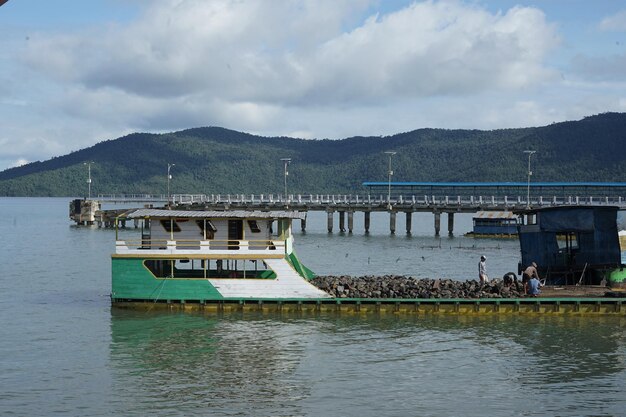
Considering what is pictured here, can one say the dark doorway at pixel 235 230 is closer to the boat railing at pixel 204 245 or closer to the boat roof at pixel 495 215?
the boat railing at pixel 204 245

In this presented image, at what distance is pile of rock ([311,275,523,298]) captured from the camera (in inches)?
1537

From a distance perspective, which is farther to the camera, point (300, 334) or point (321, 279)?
point (321, 279)

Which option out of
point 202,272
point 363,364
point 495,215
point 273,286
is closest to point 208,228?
point 202,272

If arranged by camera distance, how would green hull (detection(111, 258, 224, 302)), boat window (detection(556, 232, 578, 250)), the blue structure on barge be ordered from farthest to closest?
boat window (detection(556, 232, 578, 250))
the blue structure on barge
green hull (detection(111, 258, 224, 302))

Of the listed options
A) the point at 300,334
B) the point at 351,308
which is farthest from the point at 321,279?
the point at 300,334

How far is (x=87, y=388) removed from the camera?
87.2 feet

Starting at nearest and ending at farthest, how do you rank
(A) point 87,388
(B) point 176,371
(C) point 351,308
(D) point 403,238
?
(A) point 87,388
(B) point 176,371
(C) point 351,308
(D) point 403,238

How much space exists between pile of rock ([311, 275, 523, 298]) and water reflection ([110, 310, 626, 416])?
5.05ft

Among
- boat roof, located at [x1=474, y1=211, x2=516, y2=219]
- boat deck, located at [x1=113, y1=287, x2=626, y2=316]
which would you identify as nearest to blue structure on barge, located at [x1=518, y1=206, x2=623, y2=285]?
boat deck, located at [x1=113, y1=287, x2=626, y2=316]

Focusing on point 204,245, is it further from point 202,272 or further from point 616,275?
point 616,275

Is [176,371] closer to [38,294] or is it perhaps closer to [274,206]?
[38,294]

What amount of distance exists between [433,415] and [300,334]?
440 inches

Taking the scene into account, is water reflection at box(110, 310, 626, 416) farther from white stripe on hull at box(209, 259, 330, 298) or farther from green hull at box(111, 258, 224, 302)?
white stripe on hull at box(209, 259, 330, 298)

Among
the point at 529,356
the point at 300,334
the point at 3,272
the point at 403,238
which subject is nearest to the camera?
the point at 529,356
